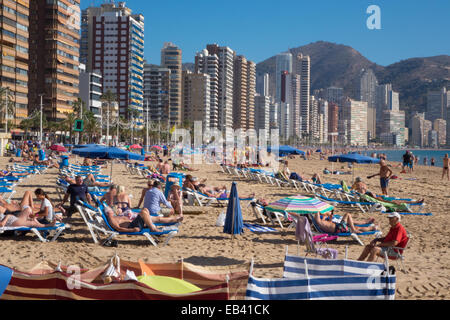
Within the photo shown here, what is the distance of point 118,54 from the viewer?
408 feet

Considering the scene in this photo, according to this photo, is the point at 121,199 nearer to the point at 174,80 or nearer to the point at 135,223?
the point at 135,223

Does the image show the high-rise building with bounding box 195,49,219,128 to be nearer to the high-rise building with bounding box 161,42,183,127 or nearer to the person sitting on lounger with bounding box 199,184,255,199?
the high-rise building with bounding box 161,42,183,127

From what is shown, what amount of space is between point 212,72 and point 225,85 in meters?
6.90

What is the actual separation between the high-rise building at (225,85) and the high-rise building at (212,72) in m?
2.48

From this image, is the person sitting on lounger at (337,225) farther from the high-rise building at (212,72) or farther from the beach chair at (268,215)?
the high-rise building at (212,72)

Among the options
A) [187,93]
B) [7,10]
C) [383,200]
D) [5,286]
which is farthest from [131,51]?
[5,286]

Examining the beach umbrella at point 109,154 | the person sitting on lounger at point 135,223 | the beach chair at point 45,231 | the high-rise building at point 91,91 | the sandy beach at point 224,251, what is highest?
the high-rise building at point 91,91

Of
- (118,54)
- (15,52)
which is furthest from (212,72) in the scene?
(15,52)

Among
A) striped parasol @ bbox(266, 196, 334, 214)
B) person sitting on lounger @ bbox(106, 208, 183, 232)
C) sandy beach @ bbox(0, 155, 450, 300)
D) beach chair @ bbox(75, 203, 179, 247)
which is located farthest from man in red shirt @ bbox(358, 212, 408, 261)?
person sitting on lounger @ bbox(106, 208, 183, 232)

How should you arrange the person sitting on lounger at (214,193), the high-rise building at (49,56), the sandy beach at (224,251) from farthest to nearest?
the high-rise building at (49,56) → the person sitting on lounger at (214,193) → the sandy beach at (224,251)

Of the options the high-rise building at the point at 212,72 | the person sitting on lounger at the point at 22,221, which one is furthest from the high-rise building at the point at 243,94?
the person sitting on lounger at the point at 22,221

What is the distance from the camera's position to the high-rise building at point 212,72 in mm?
164250

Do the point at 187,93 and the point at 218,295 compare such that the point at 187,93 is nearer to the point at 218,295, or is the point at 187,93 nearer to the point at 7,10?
the point at 7,10

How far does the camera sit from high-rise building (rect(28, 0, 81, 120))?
83.5m
